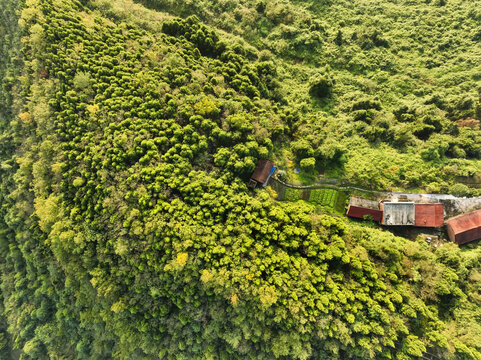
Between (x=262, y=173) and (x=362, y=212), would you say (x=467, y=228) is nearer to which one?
(x=362, y=212)

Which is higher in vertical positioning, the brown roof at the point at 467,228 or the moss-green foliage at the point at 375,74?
the moss-green foliage at the point at 375,74

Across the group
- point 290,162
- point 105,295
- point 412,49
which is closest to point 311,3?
point 412,49

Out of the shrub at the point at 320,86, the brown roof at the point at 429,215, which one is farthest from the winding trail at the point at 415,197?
the shrub at the point at 320,86

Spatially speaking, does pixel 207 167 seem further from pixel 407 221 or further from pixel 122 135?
pixel 407 221

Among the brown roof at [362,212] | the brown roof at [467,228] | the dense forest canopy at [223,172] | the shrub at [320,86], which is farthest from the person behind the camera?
the shrub at [320,86]

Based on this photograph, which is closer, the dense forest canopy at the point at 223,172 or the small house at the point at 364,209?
the dense forest canopy at the point at 223,172

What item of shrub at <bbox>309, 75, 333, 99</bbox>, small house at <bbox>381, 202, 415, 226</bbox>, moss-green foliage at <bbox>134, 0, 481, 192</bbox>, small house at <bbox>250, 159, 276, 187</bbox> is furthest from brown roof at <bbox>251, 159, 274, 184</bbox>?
shrub at <bbox>309, 75, 333, 99</bbox>

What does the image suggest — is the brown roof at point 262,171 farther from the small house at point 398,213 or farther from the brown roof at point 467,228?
the brown roof at point 467,228

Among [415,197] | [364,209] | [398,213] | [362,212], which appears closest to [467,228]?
[415,197]
